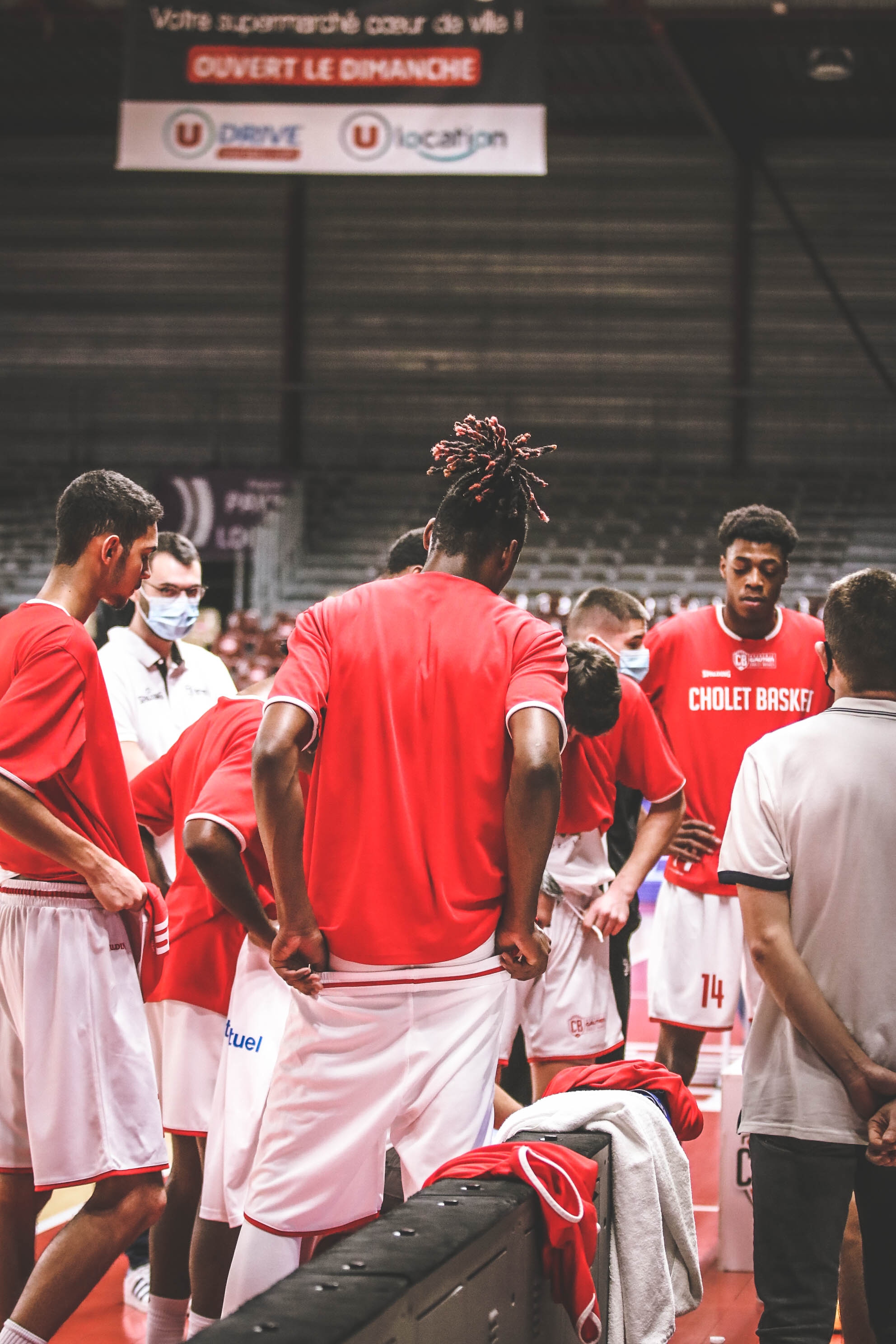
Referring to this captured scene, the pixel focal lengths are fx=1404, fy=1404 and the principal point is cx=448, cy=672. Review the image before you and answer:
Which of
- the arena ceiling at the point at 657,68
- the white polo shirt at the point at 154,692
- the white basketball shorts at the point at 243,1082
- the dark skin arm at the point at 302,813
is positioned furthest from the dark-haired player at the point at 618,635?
the arena ceiling at the point at 657,68

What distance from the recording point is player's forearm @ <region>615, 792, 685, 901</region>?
4.22 m

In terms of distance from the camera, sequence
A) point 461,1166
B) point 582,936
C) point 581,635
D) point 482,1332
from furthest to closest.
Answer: point 581,635 < point 582,936 < point 461,1166 < point 482,1332

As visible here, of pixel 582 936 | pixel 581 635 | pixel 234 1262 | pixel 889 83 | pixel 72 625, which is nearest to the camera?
pixel 234 1262

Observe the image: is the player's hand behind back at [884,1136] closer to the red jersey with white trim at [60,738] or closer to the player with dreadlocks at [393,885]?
the player with dreadlocks at [393,885]

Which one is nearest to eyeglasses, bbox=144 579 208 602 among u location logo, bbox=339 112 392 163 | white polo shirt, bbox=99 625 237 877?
white polo shirt, bbox=99 625 237 877

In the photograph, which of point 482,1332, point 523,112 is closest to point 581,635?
point 482,1332

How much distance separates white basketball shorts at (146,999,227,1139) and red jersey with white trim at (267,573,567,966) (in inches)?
39.0

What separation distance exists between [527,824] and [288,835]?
1.46ft

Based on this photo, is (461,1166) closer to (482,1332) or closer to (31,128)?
(482,1332)

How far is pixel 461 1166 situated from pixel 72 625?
143 centimetres

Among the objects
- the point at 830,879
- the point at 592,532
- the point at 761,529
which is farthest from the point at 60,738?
the point at 592,532

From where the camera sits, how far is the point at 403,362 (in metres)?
18.7

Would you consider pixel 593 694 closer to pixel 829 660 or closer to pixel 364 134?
pixel 829 660

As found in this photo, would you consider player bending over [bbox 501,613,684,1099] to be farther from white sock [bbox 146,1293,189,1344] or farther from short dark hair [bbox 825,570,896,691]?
short dark hair [bbox 825,570,896,691]
